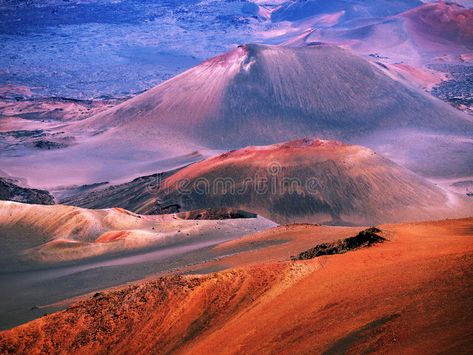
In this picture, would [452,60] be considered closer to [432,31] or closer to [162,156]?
[432,31]

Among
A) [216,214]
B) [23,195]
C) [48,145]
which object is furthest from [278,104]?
[216,214]

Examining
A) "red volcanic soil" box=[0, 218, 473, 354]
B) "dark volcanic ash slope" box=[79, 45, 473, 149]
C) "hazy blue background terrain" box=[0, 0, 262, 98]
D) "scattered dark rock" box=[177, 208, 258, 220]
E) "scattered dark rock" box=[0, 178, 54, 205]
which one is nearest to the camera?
"red volcanic soil" box=[0, 218, 473, 354]

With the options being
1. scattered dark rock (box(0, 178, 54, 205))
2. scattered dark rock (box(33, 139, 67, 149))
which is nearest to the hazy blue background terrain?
scattered dark rock (box(33, 139, 67, 149))

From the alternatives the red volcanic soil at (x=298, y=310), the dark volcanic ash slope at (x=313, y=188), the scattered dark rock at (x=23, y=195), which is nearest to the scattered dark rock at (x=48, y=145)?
the scattered dark rock at (x=23, y=195)

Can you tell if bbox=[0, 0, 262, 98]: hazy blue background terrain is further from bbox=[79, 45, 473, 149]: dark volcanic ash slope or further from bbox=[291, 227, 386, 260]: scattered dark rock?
bbox=[291, 227, 386, 260]: scattered dark rock

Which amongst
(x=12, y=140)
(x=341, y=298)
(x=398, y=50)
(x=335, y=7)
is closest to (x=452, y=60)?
(x=398, y=50)

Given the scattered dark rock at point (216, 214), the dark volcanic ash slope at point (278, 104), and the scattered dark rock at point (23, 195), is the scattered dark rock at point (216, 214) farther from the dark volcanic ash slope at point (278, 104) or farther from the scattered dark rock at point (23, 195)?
the dark volcanic ash slope at point (278, 104)

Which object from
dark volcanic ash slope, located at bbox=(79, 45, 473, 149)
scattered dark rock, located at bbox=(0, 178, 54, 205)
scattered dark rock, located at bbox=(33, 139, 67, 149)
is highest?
dark volcanic ash slope, located at bbox=(79, 45, 473, 149)
